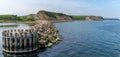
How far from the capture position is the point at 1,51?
44.4 m

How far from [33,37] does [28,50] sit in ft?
10.5

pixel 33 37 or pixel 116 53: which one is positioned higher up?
pixel 33 37

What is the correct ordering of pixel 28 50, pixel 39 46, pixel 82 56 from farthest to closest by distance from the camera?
pixel 39 46
pixel 28 50
pixel 82 56

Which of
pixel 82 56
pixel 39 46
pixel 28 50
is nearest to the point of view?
pixel 82 56

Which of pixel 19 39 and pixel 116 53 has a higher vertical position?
pixel 19 39

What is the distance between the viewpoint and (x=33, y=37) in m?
43.3

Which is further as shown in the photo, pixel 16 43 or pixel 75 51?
pixel 75 51

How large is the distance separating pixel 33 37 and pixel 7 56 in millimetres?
6966

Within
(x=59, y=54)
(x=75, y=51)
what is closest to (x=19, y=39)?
(x=59, y=54)

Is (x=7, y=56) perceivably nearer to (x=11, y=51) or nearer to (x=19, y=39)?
(x=11, y=51)

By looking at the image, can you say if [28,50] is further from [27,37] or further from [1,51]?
[1,51]

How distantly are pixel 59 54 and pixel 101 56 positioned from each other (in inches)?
344

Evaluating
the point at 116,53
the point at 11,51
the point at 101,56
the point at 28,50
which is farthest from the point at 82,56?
the point at 11,51

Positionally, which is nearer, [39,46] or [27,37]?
[27,37]
